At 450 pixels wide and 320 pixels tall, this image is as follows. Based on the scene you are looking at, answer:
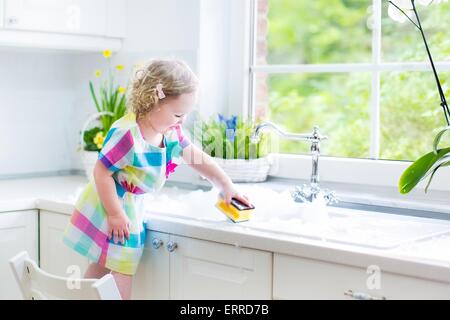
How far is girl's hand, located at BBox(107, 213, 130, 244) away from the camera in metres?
1.91

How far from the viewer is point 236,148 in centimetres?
248

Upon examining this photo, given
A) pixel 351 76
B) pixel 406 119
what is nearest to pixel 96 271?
pixel 406 119

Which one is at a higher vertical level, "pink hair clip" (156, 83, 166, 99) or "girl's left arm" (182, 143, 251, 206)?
"pink hair clip" (156, 83, 166, 99)

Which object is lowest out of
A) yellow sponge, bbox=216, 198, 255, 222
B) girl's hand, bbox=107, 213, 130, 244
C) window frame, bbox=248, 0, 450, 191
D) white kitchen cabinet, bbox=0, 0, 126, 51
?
girl's hand, bbox=107, 213, 130, 244

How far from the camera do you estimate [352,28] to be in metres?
Result: 7.26

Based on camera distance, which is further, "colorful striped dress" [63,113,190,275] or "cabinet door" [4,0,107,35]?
"cabinet door" [4,0,107,35]

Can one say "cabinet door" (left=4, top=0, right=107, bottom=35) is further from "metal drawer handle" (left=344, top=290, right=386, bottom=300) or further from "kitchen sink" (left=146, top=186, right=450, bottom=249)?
"metal drawer handle" (left=344, top=290, right=386, bottom=300)

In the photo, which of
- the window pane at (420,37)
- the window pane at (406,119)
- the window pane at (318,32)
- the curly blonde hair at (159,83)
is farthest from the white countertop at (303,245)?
the window pane at (318,32)

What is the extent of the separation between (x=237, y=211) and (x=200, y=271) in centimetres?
19

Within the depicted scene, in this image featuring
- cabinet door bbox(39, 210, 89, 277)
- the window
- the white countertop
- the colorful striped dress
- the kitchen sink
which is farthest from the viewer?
the window

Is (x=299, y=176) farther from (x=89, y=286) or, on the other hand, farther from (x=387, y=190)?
(x=89, y=286)

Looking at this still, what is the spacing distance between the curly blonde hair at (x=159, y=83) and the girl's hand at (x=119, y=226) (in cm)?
27

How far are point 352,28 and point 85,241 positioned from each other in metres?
5.76

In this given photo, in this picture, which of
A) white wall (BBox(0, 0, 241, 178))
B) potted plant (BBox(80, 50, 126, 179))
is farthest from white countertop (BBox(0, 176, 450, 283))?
white wall (BBox(0, 0, 241, 178))
